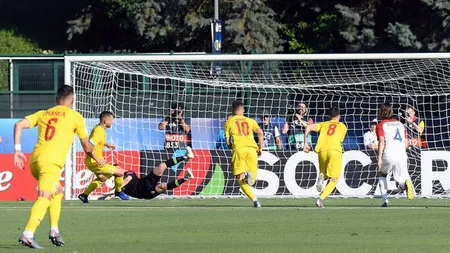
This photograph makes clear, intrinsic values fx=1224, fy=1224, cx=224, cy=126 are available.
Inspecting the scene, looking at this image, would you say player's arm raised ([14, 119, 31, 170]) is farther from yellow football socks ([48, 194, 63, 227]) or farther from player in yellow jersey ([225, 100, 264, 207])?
player in yellow jersey ([225, 100, 264, 207])

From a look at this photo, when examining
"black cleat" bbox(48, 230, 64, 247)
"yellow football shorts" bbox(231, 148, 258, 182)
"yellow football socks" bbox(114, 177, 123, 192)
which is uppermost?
"yellow football shorts" bbox(231, 148, 258, 182)

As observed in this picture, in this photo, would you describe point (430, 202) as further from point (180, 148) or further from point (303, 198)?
point (180, 148)

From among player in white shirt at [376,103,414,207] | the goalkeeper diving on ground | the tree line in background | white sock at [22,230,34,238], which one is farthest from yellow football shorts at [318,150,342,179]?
the tree line in background

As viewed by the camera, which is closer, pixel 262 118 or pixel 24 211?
pixel 24 211

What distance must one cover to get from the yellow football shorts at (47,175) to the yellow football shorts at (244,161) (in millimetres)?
7902

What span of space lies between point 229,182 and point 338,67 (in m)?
4.86

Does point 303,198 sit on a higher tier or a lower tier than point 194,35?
Result: lower

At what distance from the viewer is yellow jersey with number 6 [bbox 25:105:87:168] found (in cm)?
1366

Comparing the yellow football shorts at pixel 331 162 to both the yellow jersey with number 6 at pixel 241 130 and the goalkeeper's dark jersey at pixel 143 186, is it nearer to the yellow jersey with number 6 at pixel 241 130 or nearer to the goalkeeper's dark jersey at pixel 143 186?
the yellow jersey with number 6 at pixel 241 130

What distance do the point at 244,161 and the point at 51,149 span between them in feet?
26.2

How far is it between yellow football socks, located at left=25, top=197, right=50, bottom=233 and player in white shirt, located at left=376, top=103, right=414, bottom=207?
881 centimetres

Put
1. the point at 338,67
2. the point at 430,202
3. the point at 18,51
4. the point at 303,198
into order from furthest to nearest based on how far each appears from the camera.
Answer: the point at 18,51 → the point at 338,67 → the point at 303,198 → the point at 430,202

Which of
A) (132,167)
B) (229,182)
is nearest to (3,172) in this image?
(132,167)

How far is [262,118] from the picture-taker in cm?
2648
